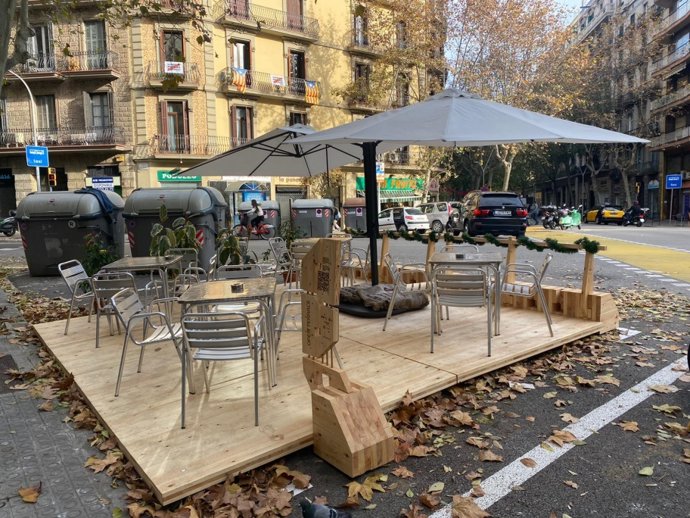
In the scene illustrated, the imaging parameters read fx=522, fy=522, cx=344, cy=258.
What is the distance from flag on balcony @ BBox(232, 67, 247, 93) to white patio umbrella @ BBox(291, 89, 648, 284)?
2390cm

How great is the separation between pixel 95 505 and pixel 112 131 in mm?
26260

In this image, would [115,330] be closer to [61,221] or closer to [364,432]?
[364,432]

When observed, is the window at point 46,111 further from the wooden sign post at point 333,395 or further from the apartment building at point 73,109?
the wooden sign post at point 333,395

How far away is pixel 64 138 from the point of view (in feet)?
84.7

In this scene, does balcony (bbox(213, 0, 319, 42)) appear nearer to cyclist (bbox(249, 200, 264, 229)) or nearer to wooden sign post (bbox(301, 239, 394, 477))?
cyclist (bbox(249, 200, 264, 229))

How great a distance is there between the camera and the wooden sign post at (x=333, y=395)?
2.88 meters

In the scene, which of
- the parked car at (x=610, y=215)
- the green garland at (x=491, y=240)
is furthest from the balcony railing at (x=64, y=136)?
the parked car at (x=610, y=215)

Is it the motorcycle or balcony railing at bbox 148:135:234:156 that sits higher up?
balcony railing at bbox 148:135:234:156

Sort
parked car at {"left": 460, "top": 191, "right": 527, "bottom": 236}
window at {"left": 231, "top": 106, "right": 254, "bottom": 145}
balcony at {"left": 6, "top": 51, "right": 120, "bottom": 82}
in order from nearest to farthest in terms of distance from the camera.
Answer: parked car at {"left": 460, "top": 191, "right": 527, "bottom": 236} < balcony at {"left": 6, "top": 51, "right": 120, "bottom": 82} < window at {"left": 231, "top": 106, "right": 254, "bottom": 145}

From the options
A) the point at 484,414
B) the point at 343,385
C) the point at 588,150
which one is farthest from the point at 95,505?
the point at 588,150

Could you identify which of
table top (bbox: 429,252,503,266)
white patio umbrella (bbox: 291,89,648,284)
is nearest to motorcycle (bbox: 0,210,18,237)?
white patio umbrella (bbox: 291,89,648,284)

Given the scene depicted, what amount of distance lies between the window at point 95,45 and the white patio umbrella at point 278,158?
72.1ft

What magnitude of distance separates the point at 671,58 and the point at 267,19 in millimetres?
26655

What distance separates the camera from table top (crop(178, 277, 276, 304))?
11.2ft
